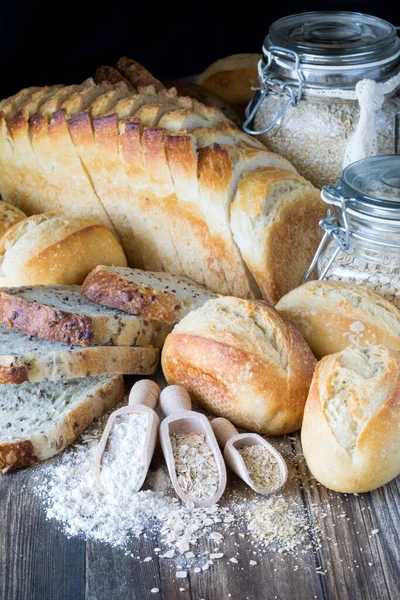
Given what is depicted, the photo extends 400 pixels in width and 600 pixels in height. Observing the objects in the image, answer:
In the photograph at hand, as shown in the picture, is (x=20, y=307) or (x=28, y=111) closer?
(x=20, y=307)

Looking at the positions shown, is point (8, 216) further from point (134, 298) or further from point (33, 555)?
point (33, 555)

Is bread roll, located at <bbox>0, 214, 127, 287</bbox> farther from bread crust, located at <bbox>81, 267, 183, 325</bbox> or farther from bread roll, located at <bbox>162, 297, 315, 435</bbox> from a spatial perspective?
bread roll, located at <bbox>162, 297, 315, 435</bbox>

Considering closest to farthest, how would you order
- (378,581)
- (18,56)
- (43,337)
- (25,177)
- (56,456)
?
(378,581) → (56,456) → (43,337) → (25,177) → (18,56)

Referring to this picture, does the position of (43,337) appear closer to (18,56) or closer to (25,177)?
(25,177)

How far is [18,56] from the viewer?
3160 millimetres

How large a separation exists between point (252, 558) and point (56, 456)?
0.58 metres

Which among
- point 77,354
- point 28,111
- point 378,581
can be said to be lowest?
point 378,581

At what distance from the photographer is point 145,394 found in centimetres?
220

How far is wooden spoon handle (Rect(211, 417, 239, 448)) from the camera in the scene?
2.08 metres

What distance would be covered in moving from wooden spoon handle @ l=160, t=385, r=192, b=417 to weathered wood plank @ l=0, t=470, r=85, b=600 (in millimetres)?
382

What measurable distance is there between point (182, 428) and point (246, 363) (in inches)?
8.7

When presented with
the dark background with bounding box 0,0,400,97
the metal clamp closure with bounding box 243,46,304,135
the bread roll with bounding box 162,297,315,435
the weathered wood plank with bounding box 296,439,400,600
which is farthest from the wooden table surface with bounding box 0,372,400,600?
the dark background with bounding box 0,0,400,97

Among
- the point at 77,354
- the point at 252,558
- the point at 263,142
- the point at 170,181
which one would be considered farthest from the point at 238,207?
the point at 252,558

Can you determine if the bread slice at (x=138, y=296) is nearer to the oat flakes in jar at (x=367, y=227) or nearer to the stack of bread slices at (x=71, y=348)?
the stack of bread slices at (x=71, y=348)
